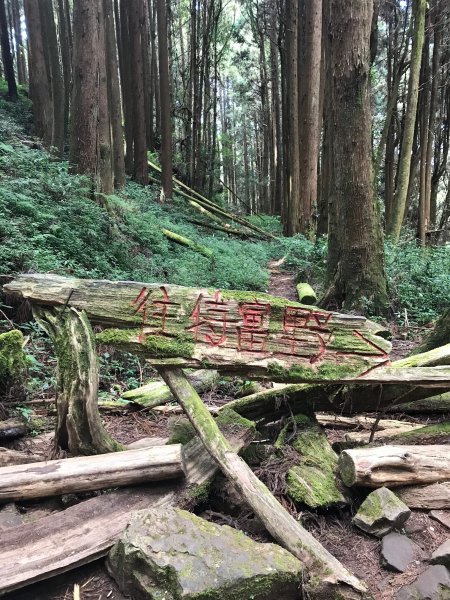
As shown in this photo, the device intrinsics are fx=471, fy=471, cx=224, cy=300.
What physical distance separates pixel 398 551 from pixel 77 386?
2.30 metres

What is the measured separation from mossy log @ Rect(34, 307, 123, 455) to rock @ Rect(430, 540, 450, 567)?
2173 mm

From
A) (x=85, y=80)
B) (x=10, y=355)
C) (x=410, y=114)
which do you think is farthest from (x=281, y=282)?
(x=10, y=355)

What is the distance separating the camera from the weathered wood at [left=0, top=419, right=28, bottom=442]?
3.95 meters

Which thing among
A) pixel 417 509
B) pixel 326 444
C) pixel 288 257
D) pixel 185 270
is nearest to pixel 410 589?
pixel 417 509

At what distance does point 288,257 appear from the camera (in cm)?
1367

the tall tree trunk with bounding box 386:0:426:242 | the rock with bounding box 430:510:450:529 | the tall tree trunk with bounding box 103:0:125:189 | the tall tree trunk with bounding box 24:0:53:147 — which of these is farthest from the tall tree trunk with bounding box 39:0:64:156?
the rock with bounding box 430:510:450:529

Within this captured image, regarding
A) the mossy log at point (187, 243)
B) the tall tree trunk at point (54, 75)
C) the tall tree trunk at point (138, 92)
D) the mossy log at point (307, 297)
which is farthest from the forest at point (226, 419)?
the tall tree trunk at point (138, 92)

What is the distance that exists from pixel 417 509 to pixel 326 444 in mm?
759

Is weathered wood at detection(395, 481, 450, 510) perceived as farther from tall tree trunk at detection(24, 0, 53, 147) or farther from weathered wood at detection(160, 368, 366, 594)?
tall tree trunk at detection(24, 0, 53, 147)

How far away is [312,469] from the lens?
3436mm

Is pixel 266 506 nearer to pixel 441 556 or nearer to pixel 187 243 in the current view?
pixel 441 556

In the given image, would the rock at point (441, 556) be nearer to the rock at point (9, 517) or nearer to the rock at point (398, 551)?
the rock at point (398, 551)

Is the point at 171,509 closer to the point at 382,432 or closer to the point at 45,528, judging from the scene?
the point at 45,528

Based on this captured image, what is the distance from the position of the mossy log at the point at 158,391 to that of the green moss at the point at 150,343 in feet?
5.78
